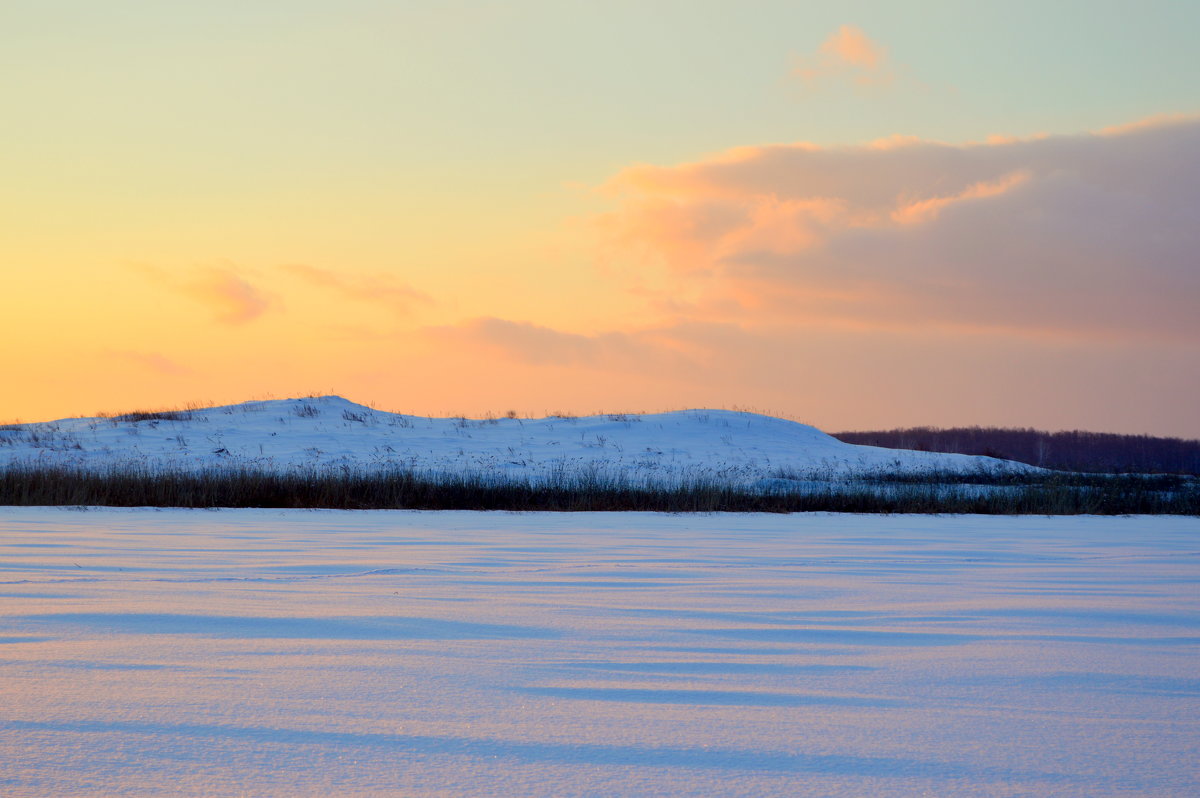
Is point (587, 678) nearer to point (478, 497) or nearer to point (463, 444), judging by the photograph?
point (478, 497)

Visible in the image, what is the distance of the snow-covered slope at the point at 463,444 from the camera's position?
1892 cm

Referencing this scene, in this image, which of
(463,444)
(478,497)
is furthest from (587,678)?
(463,444)

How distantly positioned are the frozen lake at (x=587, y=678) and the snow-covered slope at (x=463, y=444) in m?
12.3

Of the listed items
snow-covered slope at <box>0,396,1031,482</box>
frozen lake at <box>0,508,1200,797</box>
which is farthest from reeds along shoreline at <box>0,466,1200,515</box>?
frozen lake at <box>0,508,1200,797</box>

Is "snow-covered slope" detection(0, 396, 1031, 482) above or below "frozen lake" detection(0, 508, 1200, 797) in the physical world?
above

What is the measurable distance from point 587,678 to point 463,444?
20262mm

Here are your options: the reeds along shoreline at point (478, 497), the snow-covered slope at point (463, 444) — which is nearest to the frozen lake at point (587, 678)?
the reeds along shoreline at point (478, 497)

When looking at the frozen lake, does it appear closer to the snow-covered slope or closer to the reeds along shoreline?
the reeds along shoreline

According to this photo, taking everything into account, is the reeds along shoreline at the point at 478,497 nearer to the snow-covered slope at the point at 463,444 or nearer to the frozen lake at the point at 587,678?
the snow-covered slope at the point at 463,444

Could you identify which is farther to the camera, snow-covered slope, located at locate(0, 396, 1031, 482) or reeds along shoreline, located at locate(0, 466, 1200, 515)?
snow-covered slope, located at locate(0, 396, 1031, 482)

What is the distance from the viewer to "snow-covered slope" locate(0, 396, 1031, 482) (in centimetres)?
1892

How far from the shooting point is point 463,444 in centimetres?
2262

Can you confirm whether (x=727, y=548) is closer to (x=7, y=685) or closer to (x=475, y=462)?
(x=7, y=685)

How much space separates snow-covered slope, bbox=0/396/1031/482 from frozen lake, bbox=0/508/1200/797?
12349 millimetres
